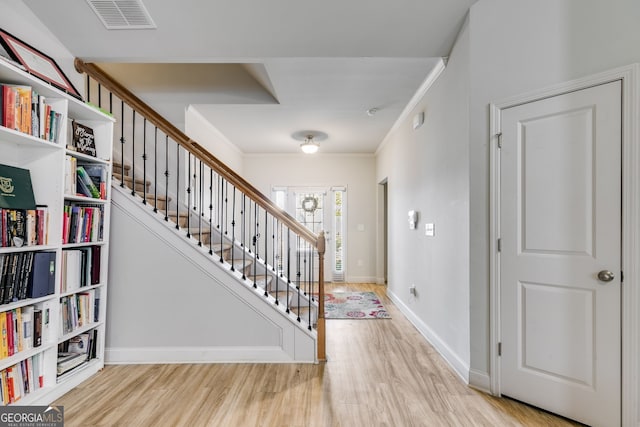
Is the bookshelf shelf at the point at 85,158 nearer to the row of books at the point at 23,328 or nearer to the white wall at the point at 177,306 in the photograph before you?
the white wall at the point at 177,306

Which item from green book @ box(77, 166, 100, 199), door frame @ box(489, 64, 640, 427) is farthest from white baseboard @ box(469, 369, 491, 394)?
green book @ box(77, 166, 100, 199)

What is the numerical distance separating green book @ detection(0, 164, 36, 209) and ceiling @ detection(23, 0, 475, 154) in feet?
4.44

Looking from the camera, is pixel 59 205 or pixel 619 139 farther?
pixel 59 205

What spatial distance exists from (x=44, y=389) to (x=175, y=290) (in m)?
0.97

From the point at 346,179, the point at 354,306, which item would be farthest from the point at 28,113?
the point at 346,179

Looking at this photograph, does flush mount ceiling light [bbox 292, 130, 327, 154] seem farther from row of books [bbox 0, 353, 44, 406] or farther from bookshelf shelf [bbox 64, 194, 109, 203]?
row of books [bbox 0, 353, 44, 406]

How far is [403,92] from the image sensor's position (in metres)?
3.39

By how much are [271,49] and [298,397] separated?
8.94 feet

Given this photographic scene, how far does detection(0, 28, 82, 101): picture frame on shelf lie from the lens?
1940mm

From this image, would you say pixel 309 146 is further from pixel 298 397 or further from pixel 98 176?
pixel 298 397

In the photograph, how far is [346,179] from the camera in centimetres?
618

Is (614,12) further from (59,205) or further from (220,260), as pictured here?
(59,205)

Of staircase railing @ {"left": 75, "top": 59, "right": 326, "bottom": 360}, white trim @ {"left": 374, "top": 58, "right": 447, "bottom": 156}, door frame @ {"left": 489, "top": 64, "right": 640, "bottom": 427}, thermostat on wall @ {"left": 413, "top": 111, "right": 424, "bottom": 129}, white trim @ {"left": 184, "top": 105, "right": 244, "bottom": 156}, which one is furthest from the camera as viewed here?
white trim @ {"left": 184, "top": 105, "right": 244, "bottom": 156}

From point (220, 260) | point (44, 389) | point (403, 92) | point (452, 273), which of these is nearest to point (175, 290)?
point (220, 260)
